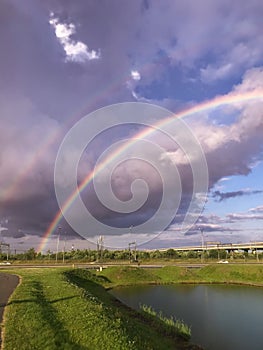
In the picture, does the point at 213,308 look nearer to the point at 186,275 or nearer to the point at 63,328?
the point at 63,328

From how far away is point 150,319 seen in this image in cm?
3084

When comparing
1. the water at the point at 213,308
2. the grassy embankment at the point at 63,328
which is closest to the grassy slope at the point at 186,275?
the water at the point at 213,308

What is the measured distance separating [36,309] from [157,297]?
31.5 m

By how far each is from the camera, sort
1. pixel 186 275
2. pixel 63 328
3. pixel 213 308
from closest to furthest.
Result: pixel 63 328, pixel 213 308, pixel 186 275

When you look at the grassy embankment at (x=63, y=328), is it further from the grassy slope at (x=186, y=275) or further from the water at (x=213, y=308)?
the grassy slope at (x=186, y=275)

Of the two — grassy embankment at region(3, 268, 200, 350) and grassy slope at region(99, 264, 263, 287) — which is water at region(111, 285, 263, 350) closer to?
grassy embankment at region(3, 268, 200, 350)

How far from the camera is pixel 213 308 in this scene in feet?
129

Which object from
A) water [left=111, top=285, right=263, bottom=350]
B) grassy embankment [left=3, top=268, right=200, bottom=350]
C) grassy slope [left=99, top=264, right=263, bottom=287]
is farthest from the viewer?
grassy slope [left=99, top=264, right=263, bottom=287]

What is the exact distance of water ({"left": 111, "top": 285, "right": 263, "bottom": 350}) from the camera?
26.4 m

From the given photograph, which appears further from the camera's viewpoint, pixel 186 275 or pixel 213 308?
pixel 186 275

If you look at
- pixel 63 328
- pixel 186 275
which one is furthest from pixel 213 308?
pixel 186 275

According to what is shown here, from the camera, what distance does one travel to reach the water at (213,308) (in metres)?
26.4

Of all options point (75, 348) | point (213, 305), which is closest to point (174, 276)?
point (213, 305)

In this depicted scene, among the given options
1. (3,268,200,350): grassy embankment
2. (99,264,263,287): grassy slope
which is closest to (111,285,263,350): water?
(3,268,200,350): grassy embankment
